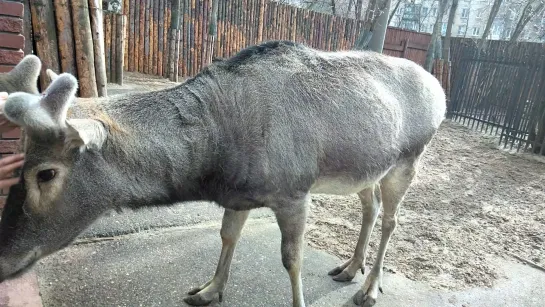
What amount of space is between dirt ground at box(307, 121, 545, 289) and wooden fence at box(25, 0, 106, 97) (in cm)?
299

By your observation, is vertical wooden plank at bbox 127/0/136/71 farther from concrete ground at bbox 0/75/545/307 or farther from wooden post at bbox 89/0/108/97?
concrete ground at bbox 0/75/545/307

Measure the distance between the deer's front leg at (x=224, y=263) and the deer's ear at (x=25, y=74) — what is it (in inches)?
65.8

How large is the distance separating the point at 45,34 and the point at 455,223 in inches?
209

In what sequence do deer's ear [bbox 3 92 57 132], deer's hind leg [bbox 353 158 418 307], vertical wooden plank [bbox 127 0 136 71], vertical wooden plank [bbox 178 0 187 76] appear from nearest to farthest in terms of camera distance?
deer's ear [bbox 3 92 57 132], deer's hind leg [bbox 353 158 418 307], vertical wooden plank [bbox 127 0 136 71], vertical wooden plank [bbox 178 0 187 76]

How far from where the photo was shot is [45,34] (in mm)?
3768

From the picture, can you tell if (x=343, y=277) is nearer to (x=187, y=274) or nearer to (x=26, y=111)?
(x=187, y=274)

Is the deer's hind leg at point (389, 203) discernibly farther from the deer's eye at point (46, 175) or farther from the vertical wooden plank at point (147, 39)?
the vertical wooden plank at point (147, 39)

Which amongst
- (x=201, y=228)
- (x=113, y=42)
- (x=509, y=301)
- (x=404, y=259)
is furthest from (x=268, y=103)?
(x=113, y=42)

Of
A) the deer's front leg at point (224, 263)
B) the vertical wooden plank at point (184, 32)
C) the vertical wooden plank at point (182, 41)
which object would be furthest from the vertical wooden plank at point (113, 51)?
the deer's front leg at point (224, 263)

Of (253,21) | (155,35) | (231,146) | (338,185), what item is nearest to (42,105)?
(231,146)

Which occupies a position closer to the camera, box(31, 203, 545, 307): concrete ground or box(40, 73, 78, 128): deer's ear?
box(40, 73, 78, 128): deer's ear

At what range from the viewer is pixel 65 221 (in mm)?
2182

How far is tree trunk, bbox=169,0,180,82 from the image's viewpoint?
11797mm

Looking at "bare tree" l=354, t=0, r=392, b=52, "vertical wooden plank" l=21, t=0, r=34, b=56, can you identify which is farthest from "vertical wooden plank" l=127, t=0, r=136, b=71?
"vertical wooden plank" l=21, t=0, r=34, b=56
